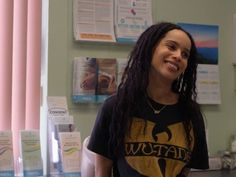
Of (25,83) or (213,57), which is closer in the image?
(25,83)

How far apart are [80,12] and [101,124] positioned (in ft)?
3.40

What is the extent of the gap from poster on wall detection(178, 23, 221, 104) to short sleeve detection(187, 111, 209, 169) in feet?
3.62

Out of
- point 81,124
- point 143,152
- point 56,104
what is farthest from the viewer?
point 81,124

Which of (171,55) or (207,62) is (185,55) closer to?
(171,55)

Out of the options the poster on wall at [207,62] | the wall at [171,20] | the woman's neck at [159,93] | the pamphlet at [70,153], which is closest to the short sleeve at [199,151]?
the woman's neck at [159,93]

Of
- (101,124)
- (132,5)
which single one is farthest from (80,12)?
(101,124)

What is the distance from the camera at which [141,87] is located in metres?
1.10

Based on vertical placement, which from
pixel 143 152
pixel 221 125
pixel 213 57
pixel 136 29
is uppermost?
pixel 136 29

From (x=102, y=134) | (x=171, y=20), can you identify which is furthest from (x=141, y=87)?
(x=171, y=20)

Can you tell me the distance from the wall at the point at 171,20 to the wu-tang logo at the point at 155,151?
97cm

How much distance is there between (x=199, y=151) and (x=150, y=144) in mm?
183

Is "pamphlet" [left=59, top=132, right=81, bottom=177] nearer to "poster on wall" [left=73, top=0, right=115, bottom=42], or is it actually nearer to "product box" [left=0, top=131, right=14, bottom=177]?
"product box" [left=0, top=131, right=14, bottom=177]

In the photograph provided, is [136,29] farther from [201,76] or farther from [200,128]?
[200,128]

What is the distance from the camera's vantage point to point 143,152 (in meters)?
1.05
